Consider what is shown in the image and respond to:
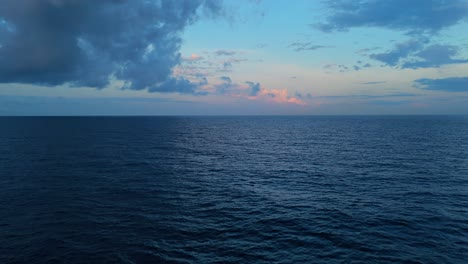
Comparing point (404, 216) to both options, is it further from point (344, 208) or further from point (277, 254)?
point (277, 254)

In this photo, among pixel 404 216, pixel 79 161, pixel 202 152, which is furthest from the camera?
pixel 202 152

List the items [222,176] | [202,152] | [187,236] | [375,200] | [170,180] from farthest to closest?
[202,152], [222,176], [170,180], [375,200], [187,236]

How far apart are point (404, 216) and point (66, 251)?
39.6m

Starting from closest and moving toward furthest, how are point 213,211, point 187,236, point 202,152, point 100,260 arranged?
point 100,260, point 187,236, point 213,211, point 202,152

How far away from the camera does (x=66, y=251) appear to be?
2833 centimetres

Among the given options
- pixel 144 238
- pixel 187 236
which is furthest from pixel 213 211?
pixel 144 238

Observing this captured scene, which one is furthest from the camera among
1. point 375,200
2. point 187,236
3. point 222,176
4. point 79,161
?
point 79,161

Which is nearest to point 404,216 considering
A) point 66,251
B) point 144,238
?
point 144,238

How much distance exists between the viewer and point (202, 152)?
9588 cm

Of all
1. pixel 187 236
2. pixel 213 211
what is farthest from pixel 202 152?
pixel 187 236

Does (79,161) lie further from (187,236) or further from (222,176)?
(187,236)

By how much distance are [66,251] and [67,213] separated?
11736 millimetres

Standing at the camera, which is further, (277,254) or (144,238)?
(144,238)

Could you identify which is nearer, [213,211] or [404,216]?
[404,216]
